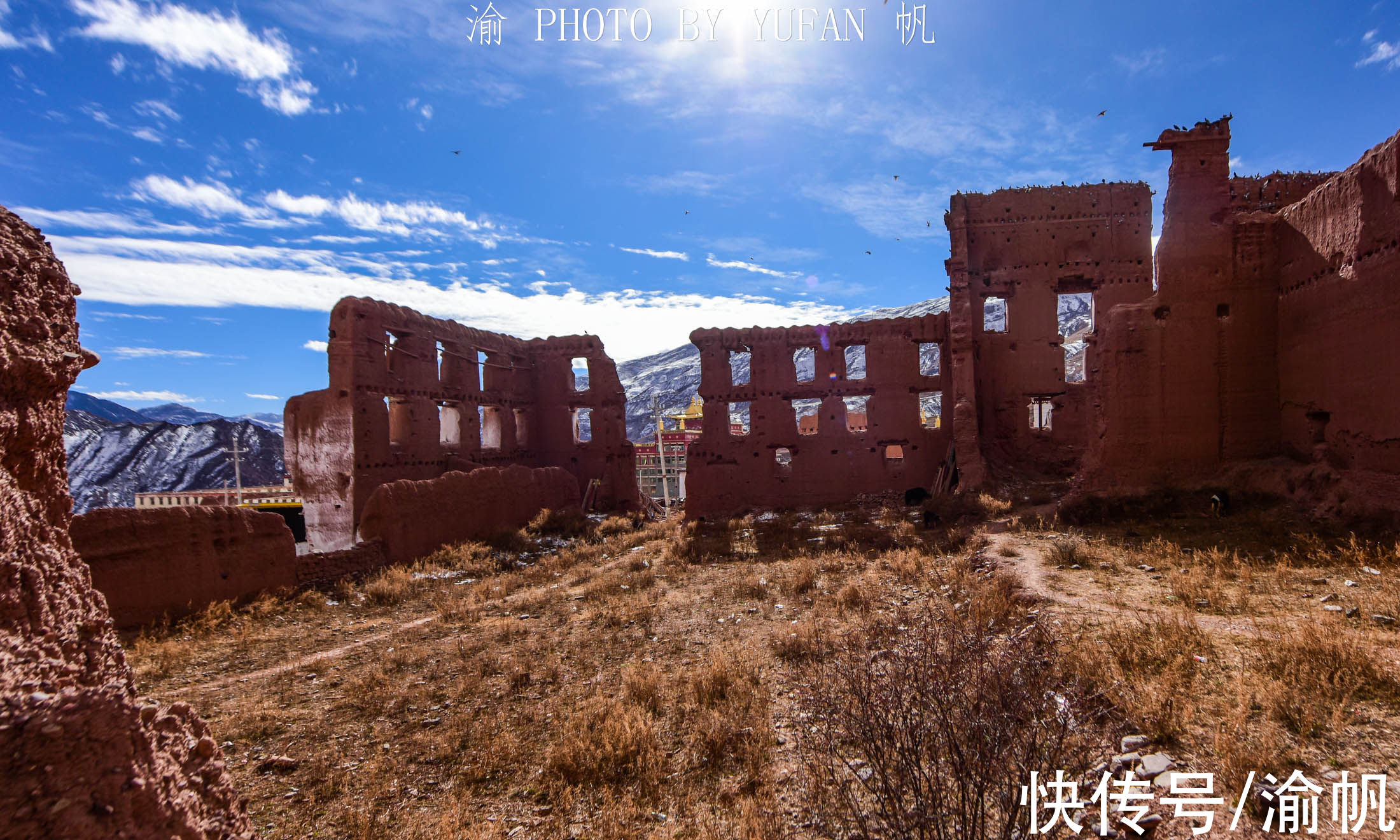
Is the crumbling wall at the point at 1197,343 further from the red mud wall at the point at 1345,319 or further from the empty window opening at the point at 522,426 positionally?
the empty window opening at the point at 522,426

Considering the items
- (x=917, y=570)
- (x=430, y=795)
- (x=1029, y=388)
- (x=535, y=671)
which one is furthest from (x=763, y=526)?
(x=430, y=795)

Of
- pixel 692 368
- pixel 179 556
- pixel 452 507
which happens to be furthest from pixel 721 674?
pixel 692 368

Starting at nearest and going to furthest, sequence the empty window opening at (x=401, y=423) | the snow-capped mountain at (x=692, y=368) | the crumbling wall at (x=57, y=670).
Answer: the crumbling wall at (x=57, y=670), the empty window opening at (x=401, y=423), the snow-capped mountain at (x=692, y=368)

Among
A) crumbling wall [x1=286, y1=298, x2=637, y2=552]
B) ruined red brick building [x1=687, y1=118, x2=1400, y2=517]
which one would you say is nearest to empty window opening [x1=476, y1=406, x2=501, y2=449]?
crumbling wall [x1=286, y1=298, x2=637, y2=552]

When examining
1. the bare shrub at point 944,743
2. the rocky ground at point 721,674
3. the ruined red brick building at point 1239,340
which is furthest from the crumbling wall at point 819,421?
the bare shrub at point 944,743

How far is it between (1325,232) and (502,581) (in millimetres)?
13747

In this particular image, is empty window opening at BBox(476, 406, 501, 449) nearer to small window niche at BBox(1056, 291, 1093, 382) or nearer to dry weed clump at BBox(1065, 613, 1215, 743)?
dry weed clump at BBox(1065, 613, 1215, 743)

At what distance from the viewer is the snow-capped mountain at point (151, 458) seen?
3594cm

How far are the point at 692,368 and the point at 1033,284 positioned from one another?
223 ft

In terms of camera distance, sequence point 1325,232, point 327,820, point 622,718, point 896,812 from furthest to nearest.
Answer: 1. point 1325,232
2. point 622,718
3. point 327,820
4. point 896,812

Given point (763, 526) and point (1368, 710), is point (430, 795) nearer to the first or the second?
point (1368, 710)

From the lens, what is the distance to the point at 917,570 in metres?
9.34

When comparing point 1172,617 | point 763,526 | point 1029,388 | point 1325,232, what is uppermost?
point 1325,232

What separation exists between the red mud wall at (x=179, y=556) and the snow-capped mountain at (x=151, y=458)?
3286cm
